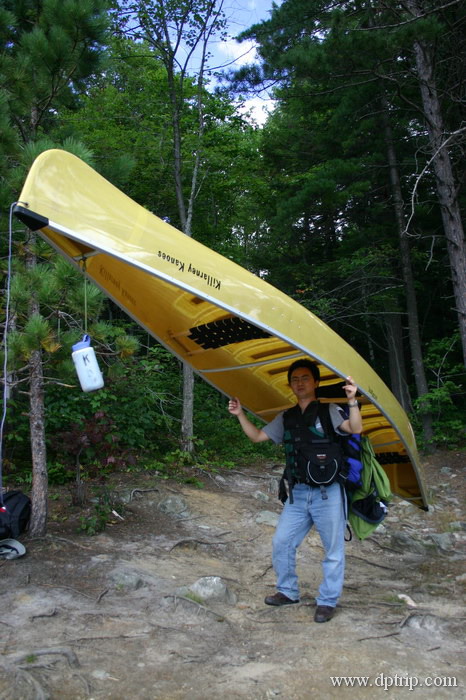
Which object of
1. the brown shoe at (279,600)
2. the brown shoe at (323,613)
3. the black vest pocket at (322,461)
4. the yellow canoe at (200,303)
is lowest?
the brown shoe at (279,600)

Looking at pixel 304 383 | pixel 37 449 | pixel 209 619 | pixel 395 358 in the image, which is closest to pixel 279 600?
pixel 209 619

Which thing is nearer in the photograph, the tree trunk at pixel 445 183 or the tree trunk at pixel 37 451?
the tree trunk at pixel 37 451

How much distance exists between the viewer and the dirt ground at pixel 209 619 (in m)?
3.02

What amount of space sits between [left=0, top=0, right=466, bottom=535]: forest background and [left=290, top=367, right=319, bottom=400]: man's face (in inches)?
66.0

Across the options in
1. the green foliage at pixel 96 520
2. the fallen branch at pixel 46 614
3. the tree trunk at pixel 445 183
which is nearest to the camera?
the fallen branch at pixel 46 614

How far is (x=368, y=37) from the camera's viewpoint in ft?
29.5

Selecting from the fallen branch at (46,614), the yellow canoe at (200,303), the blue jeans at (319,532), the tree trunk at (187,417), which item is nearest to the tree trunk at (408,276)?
the tree trunk at (187,417)

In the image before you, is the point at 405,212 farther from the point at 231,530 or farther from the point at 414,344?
the point at 231,530

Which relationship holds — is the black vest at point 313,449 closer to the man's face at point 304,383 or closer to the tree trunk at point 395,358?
the man's face at point 304,383

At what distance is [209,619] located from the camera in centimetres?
405

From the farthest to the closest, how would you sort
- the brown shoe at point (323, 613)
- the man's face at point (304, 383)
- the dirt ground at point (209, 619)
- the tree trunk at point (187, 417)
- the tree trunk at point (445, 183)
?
the tree trunk at point (445, 183), the tree trunk at point (187, 417), the man's face at point (304, 383), the brown shoe at point (323, 613), the dirt ground at point (209, 619)

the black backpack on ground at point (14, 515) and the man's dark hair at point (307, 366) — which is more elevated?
the man's dark hair at point (307, 366)

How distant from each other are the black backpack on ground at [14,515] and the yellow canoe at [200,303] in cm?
203

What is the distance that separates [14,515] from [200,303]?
2.60m
